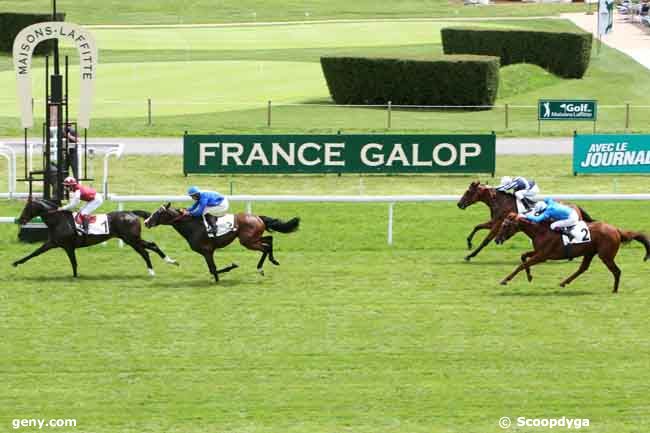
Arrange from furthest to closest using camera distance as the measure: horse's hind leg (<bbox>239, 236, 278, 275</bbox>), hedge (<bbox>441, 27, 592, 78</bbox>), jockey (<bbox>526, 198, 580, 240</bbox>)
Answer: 1. hedge (<bbox>441, 27, 592, 78</bbox>)
2. horse's hind leg (<bbox>239, 236, 278, 275</bbox>)
3. jockey (<bbox>526, 198, 580, 240</bbox>)

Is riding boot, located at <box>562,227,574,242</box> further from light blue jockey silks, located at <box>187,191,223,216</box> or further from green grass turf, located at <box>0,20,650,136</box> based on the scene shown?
green grass turf, located at <box>0,20,650,136</box>

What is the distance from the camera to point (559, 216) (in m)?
16.5

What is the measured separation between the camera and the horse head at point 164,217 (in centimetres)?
1678

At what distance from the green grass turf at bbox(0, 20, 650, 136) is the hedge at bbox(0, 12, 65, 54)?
151 cm

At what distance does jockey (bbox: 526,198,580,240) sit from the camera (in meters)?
16.4

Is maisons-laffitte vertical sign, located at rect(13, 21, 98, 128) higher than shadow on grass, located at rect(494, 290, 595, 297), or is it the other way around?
maisons-laffitte vertical sign, located at rect(13, 21, 98, 128)

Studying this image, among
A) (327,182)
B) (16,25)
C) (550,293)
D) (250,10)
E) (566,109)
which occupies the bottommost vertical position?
(327,182)

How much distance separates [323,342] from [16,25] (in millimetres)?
38079

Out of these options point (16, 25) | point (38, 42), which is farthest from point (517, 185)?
point (16, 25)

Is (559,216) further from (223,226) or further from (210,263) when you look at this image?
(210,263)

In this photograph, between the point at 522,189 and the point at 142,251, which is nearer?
the point at 142,251

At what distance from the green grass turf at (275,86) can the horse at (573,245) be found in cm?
1694

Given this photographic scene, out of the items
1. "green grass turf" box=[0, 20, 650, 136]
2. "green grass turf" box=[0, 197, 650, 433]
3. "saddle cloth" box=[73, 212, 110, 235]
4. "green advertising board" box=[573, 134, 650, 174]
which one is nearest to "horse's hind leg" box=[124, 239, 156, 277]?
"green grass turf" box=[0, 197, 650, 433]

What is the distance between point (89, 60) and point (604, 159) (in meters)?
11.7
